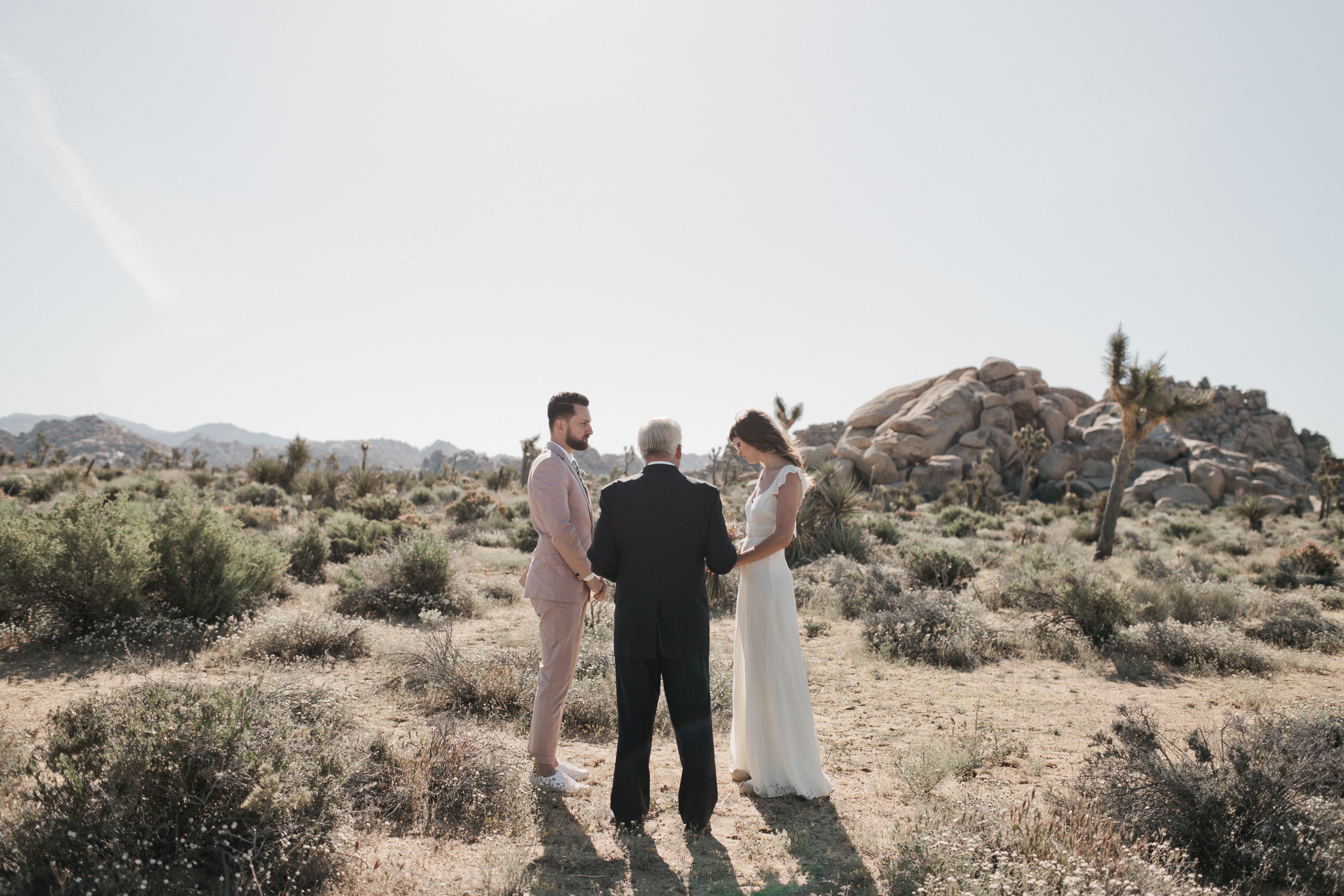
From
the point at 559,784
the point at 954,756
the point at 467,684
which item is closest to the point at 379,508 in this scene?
the point at 467,684

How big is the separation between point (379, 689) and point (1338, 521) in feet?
105

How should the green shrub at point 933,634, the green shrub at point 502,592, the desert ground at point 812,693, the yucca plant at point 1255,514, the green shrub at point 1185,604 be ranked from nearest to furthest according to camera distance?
1. the desert ground at point 812,693
2. the green shrub at point 933,634
3. the green shrub at point 1185,604
4. the green shrub at point 502,592
5. the yucca plant at point 1255,514

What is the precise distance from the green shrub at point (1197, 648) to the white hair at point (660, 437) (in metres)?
7.04

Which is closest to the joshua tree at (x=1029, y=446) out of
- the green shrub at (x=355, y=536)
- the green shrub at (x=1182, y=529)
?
the green shrub at (x=1182, y=529)

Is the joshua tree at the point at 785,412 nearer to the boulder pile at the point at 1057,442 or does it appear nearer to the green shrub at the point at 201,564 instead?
the boulder pile at the point at 1057,442

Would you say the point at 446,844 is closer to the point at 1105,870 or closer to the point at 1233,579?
the point at 1105,870

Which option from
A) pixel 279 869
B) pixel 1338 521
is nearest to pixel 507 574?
pixel 279 869

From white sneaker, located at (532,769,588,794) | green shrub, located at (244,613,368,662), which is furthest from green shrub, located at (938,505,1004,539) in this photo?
white sneaker, located at (532,769,588,794)

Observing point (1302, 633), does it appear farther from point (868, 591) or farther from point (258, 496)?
point (258, 496)

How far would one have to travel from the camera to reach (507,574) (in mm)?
12117

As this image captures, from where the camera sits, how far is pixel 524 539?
14938 millimetres

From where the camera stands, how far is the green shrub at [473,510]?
18.0m

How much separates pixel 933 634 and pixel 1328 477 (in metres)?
33.0

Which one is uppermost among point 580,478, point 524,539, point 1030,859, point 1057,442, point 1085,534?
point 1057,442
